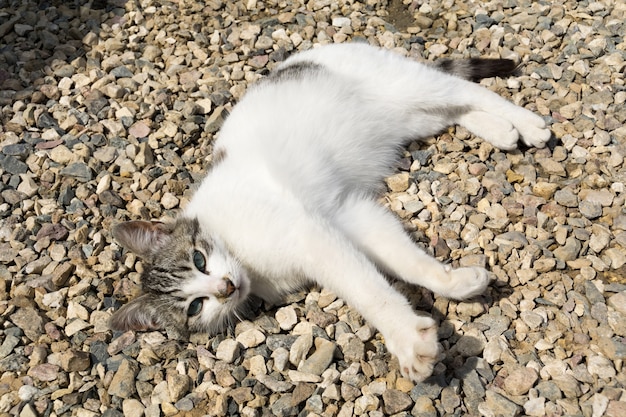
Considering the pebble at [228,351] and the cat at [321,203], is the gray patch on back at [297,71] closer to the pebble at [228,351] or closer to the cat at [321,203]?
the cat at [321,203]

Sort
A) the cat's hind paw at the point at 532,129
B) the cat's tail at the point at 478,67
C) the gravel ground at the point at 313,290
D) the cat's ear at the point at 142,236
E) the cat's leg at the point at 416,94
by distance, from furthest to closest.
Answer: the cat's tail at the point at 478,67
the cat's leg at the point at 416,94
the cat's hind paw at the point at 532,129
the cat's ear at the point at 142,236
the gravel ground at the point at 313,290

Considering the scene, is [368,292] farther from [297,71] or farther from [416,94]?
[297,71]

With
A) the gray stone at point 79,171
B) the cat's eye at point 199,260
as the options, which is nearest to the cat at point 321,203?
the cat's eye at point 199,260

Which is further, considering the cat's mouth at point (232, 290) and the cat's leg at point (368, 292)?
the cat's mouth at point (232, 290)

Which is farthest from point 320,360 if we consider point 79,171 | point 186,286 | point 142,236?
point 79,171

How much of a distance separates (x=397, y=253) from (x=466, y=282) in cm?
36

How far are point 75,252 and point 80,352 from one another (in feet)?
2.04

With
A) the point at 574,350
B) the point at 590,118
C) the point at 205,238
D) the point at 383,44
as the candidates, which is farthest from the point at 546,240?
the point at 383,44

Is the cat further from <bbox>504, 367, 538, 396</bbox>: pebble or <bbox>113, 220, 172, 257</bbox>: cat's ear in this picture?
<bbox>504, 367, 538, 396</bbox>: pebble

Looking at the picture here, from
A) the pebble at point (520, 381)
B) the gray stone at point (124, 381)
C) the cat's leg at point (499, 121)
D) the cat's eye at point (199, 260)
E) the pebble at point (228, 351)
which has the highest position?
the cat's leg at point (499, 121)

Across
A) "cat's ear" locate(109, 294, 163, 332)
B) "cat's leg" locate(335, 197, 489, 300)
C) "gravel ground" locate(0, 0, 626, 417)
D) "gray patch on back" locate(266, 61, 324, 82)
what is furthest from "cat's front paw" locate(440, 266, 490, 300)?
"gray patch on back" locate(266, 61, 324, 82)

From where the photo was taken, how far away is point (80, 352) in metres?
2.71

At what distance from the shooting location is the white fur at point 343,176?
261 centimetres

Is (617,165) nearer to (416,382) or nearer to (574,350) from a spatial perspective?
(574,350)
